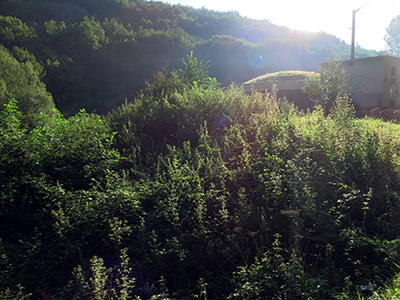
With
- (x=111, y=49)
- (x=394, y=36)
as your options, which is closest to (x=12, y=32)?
(x=111, y=49)

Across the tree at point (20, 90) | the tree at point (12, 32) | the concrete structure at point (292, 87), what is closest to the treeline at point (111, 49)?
the tree at point (12, 32)

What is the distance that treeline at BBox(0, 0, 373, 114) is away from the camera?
34.8 m

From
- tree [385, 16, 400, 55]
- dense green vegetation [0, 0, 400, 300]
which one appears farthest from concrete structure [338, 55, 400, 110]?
tree [385, 16, 400, 55]

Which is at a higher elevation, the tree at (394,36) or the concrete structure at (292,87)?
the tree at (394,36)

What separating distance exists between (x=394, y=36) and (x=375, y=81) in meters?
61.2

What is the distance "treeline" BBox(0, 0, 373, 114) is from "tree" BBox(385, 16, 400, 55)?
1760 centimetres

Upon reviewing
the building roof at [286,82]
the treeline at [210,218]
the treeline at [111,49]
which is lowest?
the treeline at [210,218]

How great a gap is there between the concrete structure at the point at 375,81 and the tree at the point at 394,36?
192ft

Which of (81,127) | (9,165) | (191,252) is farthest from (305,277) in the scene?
(81,127)

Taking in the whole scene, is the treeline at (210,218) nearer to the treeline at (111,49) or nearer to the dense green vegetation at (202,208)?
the dense green vegetation at (202,208)

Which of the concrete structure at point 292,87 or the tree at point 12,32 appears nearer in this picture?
the concrete structure at point 292,87

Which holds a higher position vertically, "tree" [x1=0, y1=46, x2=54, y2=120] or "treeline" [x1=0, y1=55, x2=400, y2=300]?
"tree" [x1=0, y1=46, x2=54, y2=120]

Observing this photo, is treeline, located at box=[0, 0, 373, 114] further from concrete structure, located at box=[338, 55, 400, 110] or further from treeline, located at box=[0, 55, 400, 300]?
treeline, located at box=[0, 55, 400, 300]

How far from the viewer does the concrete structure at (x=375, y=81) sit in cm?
2188
